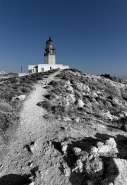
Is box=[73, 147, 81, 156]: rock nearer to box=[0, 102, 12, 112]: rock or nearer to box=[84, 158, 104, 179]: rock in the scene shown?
box=[84, 158, 104, 179]: rock

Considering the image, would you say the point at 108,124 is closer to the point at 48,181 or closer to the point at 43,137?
the point at 43,137

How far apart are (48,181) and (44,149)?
2.23 m

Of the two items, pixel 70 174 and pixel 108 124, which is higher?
pixel 108 124

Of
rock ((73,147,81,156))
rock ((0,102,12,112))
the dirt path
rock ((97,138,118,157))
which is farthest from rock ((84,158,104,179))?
rock ((0,102,12,112))

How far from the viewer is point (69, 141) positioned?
31.7ft

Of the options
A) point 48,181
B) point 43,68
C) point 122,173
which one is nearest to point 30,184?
point 48,181

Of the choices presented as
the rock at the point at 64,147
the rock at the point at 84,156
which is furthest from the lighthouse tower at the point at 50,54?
the rock at the point at 84,156

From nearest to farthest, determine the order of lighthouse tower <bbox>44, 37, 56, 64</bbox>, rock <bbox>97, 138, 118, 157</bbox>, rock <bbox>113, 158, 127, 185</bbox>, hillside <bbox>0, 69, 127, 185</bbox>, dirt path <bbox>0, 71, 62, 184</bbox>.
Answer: rock <bbox>113, 158, 127, 185</bbox>
hillside <bbox>0, 69, 127, 185</bbox>
dirt path <bbox>0, 71, 62, 184</bbox>
rock <bbox>97, 138, 118, 157</bbox>
lighthouse tower <bbox>44, 37, 56, 64</bbox>

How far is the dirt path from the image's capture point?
25.7 ft

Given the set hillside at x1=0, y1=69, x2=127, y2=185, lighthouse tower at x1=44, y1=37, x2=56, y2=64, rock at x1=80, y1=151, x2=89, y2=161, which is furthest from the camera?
lighthouse tower at x1=44, y1=37, x2=56, y2=64

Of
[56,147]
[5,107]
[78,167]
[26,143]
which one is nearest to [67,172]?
[78,167]

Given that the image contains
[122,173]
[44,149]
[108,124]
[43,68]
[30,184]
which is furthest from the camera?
[43,68]

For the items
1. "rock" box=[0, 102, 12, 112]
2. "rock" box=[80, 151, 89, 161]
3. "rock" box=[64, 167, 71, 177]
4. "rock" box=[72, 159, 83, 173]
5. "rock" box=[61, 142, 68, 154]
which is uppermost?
"rock" box=[0, 102, 12, 112]

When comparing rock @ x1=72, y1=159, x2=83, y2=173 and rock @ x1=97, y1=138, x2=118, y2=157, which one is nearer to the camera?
rock @ x1=72, y1=159, x2=83, y2=173
